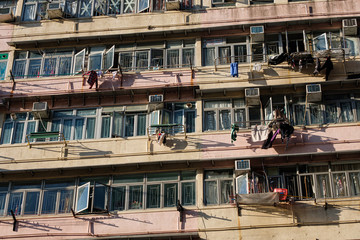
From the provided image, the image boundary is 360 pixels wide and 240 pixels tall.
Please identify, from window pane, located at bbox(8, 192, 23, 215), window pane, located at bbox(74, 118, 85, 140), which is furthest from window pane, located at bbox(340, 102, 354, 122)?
window pane, located at bbox(8, 192, 23, 215)

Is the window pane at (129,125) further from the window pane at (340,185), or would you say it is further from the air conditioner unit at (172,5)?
the window pane at (340,185)

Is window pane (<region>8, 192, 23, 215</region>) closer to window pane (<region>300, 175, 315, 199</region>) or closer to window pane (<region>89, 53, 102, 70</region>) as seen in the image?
window pane (<region>89, 53, 102, 70</region>)

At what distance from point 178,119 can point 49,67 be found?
6.04 metres

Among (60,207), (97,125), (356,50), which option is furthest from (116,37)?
(356,50)

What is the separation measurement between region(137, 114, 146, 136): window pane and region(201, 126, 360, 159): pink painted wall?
8.12 ft

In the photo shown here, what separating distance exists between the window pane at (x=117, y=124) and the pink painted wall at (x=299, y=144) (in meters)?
3.32

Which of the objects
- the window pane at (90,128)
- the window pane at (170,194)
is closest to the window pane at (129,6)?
the window pane at (90,128)

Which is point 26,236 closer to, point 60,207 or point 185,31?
point 60,207

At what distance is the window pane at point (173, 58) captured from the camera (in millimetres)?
21941

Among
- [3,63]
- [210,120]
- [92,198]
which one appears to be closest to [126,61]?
[210,120]

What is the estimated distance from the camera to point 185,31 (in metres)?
22.2

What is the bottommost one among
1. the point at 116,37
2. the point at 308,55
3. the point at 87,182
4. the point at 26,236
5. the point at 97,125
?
the point at 26,236

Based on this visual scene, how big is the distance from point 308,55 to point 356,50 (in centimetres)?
226

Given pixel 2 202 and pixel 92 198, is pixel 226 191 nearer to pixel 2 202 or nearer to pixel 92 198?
pixel 92 198
